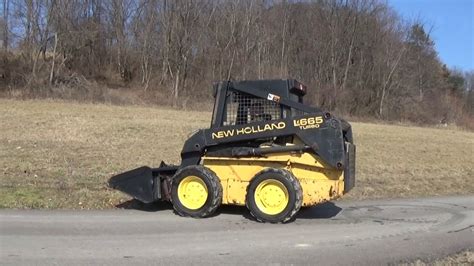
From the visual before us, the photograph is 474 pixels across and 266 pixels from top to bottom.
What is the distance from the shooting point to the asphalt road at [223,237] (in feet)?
24.3

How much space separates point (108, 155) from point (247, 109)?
8547mm

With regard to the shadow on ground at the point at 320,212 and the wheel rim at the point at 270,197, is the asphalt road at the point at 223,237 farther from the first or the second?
the wheel rim at the point at 270,197

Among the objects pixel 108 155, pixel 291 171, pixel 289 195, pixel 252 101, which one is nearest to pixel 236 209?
pixel 291 171

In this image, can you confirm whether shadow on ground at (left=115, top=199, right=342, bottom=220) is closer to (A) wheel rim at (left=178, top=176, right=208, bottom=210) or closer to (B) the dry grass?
(A) wheel rim at (left=178, top=176, right=208, bottom=210)

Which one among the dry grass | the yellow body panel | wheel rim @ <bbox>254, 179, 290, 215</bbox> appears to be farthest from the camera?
the dry grass

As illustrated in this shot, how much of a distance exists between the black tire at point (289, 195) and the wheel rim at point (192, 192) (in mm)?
759

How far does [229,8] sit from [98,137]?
31635 mm

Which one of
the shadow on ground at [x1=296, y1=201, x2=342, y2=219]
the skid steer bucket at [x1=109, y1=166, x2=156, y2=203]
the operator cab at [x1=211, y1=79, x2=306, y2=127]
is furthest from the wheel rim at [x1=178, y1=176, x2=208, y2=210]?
the shadow on ground at [x1=296, y1=201, x2=342, y2=219]

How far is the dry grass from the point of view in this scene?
12.8 m

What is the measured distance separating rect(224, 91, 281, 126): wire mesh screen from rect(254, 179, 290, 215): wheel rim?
1.20 meters

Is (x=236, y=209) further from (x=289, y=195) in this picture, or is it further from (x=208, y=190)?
(x=289, y=195)

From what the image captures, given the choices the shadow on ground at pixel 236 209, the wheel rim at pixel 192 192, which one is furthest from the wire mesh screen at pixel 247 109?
the shadow on ground at pixel 236 209

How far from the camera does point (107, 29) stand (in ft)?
163

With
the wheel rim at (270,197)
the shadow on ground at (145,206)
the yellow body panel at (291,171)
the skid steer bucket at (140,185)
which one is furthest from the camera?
the shadow on ground at (145,206)
